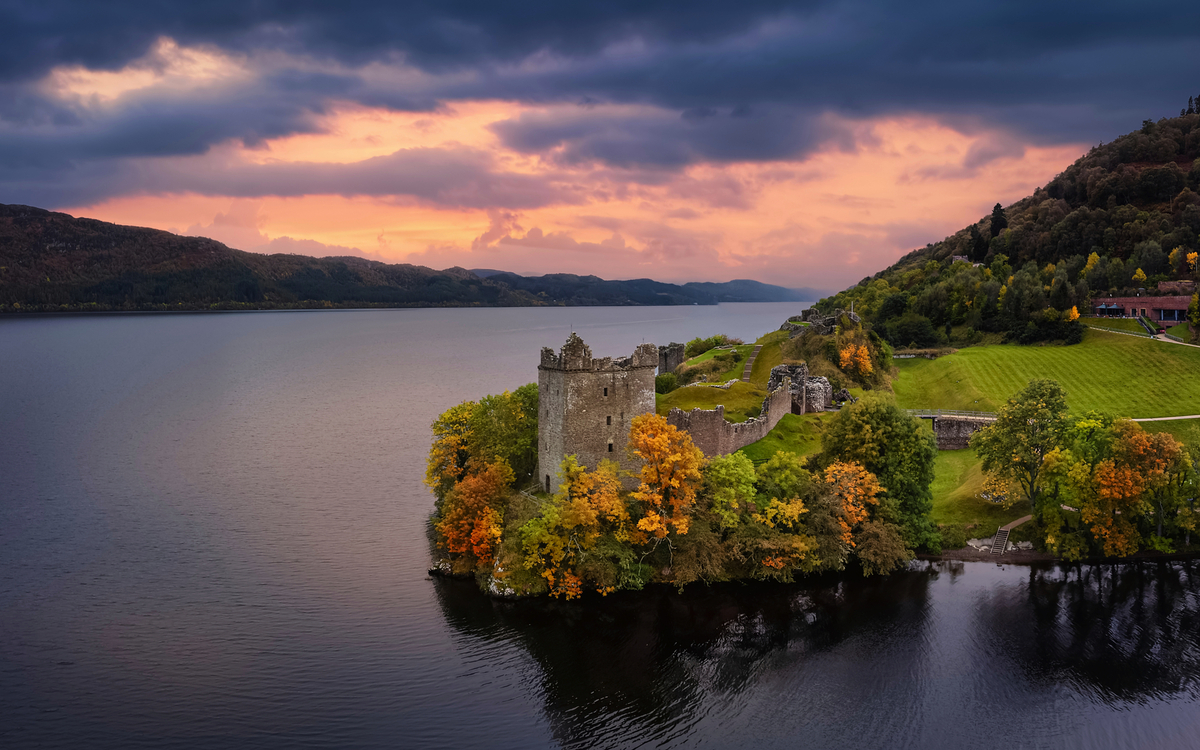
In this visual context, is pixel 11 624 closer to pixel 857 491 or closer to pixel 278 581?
pixel 278 581

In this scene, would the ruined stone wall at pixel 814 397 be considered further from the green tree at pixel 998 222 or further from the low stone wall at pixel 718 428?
the green tree at pixel 998 222

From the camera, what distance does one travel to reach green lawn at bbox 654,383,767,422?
168 feet

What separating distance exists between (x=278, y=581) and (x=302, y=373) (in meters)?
88.0

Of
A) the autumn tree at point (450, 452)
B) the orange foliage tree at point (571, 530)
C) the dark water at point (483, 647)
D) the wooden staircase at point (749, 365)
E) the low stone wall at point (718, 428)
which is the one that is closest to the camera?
the dark water at point (483, 647)

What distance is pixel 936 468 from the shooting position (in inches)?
2003

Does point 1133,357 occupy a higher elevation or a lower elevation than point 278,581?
higher

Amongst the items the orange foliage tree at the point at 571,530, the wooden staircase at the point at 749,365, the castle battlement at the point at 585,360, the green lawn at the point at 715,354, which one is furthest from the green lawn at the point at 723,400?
the green lawn at the point at 715,354

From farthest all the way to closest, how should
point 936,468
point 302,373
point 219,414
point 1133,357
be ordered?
1. point 302,373
2. point 219,414
3. point 1133,357
4. point 936,468

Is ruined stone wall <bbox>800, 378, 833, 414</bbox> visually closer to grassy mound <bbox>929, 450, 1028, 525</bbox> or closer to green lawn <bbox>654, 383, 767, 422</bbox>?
green lawn <bbox>654, 383, 767, 422</bbox>

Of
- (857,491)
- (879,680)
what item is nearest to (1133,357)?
(857,491)

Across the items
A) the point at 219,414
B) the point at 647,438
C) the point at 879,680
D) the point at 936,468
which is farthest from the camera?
the point at 219,414

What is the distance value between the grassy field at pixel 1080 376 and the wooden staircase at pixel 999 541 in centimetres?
2113

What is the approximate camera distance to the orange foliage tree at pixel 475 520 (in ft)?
123

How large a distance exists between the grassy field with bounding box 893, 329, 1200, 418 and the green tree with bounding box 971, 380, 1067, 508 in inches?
691
